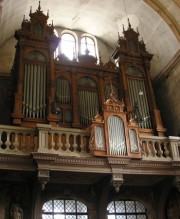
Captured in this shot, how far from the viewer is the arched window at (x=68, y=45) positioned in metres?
16.0

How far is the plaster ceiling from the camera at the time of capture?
14.1m

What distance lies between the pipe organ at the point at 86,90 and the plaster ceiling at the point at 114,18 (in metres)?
0.63

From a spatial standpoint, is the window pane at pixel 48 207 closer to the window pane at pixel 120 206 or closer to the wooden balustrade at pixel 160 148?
the window pane at pixel 120 206

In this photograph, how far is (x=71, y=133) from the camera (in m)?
10.6

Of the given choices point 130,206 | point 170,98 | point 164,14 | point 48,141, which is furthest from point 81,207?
point 164,14

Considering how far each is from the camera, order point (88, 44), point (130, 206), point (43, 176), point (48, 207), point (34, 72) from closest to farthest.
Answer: point (43, 176), point (48, 207), point (130, 206), point (34, 72), point (88, 44)

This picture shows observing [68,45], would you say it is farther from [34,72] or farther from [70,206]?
[70,206]

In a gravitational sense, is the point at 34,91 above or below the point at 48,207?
above

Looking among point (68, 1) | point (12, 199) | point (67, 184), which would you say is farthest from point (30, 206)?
point (68, 1)

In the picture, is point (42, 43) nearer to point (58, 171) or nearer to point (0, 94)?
point (0, 94)

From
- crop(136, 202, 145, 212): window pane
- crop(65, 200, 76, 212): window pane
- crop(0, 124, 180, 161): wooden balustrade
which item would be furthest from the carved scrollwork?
crop(136, 202, 145, 212): window pane

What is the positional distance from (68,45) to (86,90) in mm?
3636

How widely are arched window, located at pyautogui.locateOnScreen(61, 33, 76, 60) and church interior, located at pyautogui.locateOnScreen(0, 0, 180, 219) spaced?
0.15ft

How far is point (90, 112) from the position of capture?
42.5 ft
